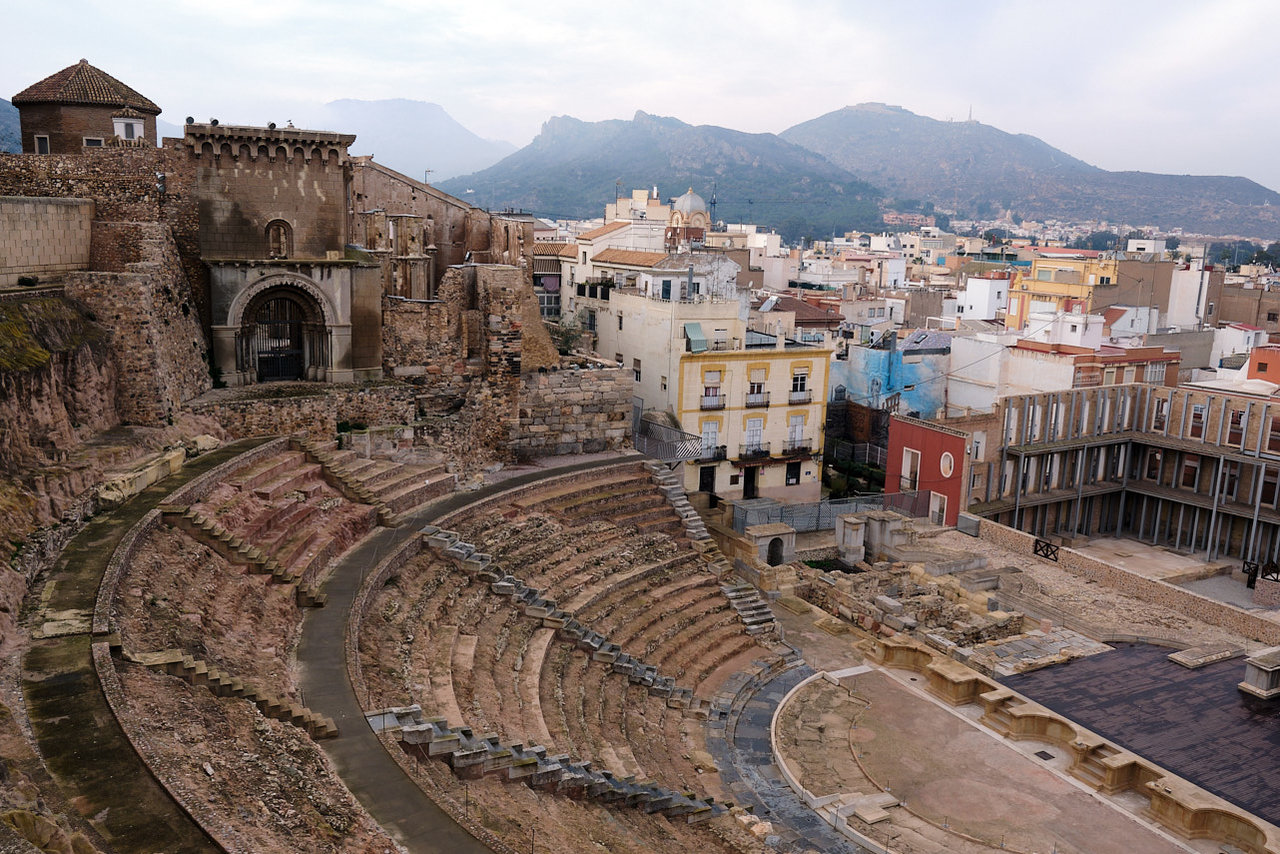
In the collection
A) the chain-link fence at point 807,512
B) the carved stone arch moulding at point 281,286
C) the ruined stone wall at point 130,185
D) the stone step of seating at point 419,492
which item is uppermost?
the ruined stone wall at point 130,185

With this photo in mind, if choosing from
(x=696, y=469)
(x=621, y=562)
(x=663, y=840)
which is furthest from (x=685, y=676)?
(x=696, y=469)

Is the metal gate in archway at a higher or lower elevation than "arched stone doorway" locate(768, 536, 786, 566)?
higher

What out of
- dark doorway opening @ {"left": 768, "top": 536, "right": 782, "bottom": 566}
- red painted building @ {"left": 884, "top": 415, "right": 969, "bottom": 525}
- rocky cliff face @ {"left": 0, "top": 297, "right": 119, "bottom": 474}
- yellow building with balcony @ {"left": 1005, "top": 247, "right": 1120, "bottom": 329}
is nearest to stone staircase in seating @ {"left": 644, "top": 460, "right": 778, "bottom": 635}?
dark doorway opening @ {"left": 768, "top": 536, "right": 782, "bottom": 566}

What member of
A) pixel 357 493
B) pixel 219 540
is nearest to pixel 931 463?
pixel 357 493

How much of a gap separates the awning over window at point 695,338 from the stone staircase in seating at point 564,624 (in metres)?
16.1

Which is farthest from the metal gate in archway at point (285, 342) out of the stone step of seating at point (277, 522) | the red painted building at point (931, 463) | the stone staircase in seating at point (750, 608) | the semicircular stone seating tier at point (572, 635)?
the red painted building at point (931, 463)

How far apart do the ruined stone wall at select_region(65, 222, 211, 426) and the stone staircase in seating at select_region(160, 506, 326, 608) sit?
5447 millimetres

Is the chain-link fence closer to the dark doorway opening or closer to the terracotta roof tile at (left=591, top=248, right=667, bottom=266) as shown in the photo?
the dark doorway opening

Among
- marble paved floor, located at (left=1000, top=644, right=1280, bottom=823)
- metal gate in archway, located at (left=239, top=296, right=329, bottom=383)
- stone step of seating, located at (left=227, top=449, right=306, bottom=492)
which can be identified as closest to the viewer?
marble paved floor, located at (left=1000, top=644, right=1280, bottom=823)

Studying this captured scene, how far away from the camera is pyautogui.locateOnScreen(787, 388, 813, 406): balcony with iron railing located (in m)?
39.6

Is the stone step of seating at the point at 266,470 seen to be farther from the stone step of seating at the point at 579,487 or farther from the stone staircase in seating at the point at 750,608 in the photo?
the stone staircase in seating at the point at 750,608

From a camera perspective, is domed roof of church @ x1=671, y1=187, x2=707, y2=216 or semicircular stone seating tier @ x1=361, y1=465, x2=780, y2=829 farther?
domed roof of church @ x1=671, y1=187, x2=707, y2=216

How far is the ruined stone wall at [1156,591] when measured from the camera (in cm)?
2767

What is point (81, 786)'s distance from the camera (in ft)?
33.7
